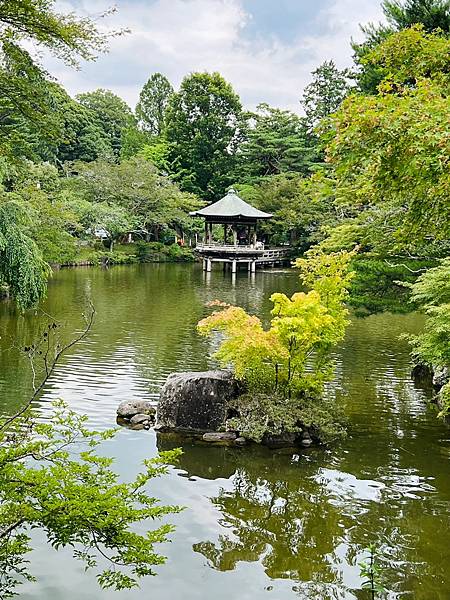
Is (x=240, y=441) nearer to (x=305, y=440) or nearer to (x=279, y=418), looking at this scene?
(x=279, y=418)

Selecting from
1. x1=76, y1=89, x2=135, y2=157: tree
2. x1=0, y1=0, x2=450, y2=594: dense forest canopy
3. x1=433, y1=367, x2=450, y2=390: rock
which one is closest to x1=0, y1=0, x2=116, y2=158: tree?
x1=0, y1=0, x2=450, y2=594: dense forest canopy

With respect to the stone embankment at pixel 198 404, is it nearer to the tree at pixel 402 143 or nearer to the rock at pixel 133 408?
the rock at pixel 133 408

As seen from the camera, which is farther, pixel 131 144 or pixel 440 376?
pixel 131 144

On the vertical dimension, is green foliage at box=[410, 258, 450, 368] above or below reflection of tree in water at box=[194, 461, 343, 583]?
above

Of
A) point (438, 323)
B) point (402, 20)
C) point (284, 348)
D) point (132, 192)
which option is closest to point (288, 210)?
point (132, 192)

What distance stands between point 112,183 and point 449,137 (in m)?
30.4

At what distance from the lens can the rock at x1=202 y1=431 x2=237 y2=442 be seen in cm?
761

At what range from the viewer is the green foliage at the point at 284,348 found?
758cm

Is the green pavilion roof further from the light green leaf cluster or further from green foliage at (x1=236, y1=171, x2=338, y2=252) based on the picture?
the light green leaf cluster

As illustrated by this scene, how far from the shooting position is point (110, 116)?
47125mm

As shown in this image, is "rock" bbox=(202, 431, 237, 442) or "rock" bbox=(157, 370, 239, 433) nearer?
"rock" bbox=(202, 431, 237, 442)

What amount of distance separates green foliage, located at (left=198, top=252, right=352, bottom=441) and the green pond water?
0.50m

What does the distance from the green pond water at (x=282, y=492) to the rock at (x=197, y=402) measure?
16.6 inches

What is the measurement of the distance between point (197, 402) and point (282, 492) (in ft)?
6.59
